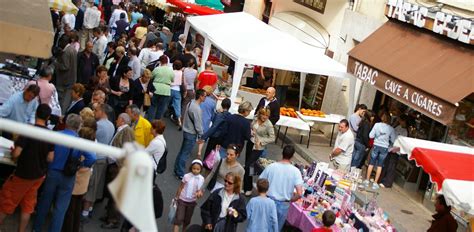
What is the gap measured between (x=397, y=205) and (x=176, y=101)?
5347 millimetres

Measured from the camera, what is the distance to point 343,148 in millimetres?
13883

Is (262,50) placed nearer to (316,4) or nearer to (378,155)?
(378,155)

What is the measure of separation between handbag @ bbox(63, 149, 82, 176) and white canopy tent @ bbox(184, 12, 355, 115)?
837 centimetres

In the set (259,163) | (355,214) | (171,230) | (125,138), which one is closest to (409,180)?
(259,163)

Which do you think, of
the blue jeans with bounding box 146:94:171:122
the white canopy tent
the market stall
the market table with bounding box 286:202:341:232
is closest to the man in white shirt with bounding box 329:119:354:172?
the market stall

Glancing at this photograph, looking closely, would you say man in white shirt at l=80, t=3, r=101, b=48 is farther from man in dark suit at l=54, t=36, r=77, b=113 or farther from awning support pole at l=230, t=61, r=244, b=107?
man in dark suit at l=54, t=36, r=77, b=113

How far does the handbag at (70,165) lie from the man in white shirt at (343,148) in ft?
19.8

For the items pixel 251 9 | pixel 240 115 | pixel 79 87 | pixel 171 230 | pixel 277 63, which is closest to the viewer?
pixel 171 230

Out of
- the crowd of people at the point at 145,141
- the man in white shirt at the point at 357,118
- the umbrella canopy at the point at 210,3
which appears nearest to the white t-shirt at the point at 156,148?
the crowd of people at the point at 145,141

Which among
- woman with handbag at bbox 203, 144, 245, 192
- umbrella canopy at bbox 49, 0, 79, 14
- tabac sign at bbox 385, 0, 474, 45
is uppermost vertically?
tabac sign at bbox 385, 0, 474, 45

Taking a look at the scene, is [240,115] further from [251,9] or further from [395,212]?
[251,9]

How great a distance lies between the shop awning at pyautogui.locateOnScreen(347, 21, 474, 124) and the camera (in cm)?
1350

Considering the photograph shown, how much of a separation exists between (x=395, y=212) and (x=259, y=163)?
9.86ft

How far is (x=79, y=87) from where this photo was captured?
1180 cm
